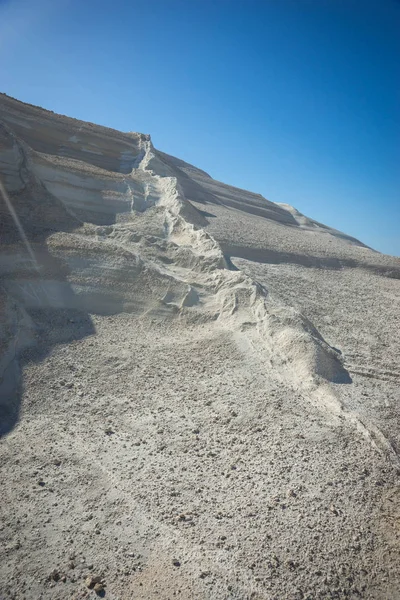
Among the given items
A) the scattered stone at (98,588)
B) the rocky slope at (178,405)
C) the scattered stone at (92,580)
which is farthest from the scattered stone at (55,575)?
the scattered stone at (98,588)

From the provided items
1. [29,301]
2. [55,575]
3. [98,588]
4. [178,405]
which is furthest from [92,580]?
[29,301]

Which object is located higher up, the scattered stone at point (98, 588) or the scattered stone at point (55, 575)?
the scattered stone at point (98, 588)

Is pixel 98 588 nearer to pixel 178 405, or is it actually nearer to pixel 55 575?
pixel 55 575

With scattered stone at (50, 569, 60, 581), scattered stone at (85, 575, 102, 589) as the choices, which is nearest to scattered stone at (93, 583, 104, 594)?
scattered stone at (85, 575, 102, 589)

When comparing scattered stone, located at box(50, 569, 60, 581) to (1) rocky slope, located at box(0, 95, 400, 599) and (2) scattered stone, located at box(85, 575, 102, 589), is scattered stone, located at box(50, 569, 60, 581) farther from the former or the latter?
(2) scattered stone, located at box(85, 575, 102, 589)

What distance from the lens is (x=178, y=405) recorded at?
348 inches

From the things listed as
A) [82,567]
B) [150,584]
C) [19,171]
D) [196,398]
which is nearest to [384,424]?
[196,398]

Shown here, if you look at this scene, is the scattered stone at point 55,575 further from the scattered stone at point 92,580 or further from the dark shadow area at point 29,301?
the dark shadow area at point 29,301

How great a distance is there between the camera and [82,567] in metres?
5.41

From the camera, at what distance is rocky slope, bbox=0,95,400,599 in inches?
216

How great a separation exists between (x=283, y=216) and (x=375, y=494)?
29.4 metres

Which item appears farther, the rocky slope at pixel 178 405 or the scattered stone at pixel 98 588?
the rocky slope at pixel 178 405

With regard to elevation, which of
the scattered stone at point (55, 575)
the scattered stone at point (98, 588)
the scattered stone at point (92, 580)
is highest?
the scattered stone at point (98, 588)

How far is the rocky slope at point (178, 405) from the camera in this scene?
5.49 m
